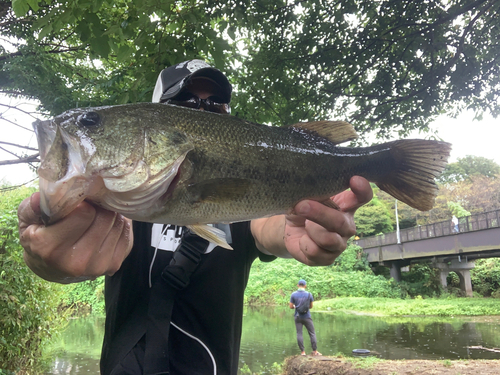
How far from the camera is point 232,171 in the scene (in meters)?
1.55

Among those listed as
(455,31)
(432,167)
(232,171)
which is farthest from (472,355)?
(232,171)

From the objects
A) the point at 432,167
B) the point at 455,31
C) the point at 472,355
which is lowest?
the point at 472,355

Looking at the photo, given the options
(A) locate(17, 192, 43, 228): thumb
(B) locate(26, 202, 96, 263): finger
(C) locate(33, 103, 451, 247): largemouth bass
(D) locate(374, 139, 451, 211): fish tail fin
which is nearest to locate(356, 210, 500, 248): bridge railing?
(D) locate(374, 139, 451, 211): fish tail fin

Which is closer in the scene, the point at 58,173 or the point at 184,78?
the point at 58,173

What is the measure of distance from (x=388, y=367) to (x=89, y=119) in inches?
343

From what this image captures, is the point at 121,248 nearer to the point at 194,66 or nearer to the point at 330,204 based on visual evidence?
the point at 330,204

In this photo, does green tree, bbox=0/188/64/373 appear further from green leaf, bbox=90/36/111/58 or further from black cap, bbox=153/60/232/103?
black cap, bbox=153/60/232/103

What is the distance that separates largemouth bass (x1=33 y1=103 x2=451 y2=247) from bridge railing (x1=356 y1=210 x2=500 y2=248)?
72.8 ft

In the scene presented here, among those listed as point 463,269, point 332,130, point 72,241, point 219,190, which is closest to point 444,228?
point 463,269

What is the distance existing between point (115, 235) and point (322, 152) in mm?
1101

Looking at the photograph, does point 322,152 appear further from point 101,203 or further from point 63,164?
point 63,164

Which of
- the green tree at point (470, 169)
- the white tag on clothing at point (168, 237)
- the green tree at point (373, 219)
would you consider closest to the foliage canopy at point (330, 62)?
the white tag on clothing at point (168, 237)

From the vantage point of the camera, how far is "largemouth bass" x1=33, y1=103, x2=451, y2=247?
1.32 meters

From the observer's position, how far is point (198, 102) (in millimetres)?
2439
